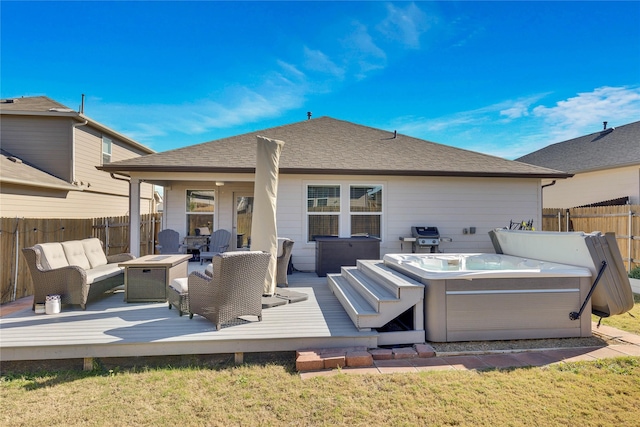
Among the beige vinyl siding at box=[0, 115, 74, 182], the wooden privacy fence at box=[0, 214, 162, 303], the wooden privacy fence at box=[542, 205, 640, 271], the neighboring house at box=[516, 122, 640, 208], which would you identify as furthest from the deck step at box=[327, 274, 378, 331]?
the beige vinyl siding at box=[0, 115, 74, 182]

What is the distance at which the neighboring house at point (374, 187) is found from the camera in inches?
299

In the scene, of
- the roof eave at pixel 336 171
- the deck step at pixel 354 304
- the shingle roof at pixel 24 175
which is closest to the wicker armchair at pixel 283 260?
the deck step at pixel 354 304

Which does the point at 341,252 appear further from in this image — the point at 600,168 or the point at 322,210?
the point at 600,168

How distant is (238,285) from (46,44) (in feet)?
39.3

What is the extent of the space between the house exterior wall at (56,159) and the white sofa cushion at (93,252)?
4.54 meters

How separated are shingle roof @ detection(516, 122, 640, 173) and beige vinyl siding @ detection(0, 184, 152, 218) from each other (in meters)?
18.1

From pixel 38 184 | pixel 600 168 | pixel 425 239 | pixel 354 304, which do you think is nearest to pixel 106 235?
pixel 38 184

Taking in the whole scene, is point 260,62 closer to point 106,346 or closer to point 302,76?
point 302,76

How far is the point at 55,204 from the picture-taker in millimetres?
9727

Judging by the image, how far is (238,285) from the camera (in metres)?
3.88

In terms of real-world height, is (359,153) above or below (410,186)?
above

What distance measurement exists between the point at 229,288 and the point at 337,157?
17.1 ft

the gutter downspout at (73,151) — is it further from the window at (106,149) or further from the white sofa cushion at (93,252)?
the white sofa cushion at (93,252)

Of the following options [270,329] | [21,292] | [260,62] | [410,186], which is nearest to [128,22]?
[260,62]
